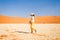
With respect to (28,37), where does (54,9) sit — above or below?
above

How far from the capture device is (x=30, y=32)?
4.07 metres

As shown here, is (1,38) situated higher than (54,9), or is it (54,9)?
(54,9)

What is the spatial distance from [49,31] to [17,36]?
743mm

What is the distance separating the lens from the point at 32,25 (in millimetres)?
4008

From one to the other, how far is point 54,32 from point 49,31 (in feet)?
0.37

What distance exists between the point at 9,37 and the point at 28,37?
0.39 meters

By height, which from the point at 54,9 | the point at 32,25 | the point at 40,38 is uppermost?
the point at 54,9

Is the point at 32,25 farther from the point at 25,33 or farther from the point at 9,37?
the point at 9,37

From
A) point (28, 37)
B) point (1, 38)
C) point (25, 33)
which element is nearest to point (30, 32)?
point (25, 33)

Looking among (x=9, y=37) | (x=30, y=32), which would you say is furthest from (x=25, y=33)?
(x=9, y=37)

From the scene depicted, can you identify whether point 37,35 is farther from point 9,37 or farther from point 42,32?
point 9,37

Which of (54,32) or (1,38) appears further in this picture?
(54,32)

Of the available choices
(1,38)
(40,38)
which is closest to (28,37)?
(40,38)

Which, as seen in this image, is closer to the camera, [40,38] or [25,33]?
[40,38]
